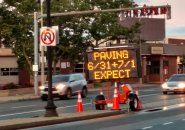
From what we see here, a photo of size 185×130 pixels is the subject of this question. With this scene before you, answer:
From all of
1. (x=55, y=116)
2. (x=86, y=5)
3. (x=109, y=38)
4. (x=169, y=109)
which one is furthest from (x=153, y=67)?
(x=55, y=116)

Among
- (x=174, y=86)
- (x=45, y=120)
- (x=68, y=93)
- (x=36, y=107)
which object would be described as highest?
(x=174, y=86)

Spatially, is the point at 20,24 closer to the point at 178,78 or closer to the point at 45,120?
the point at 178,78

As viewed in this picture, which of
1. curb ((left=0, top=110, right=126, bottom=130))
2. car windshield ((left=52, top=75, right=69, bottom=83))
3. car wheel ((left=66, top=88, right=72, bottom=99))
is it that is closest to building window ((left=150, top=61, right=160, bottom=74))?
car windshield ((left=52, top=75, right=69, bottom=83))

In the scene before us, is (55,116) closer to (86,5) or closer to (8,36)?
(8,36)

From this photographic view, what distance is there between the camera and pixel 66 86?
121 ft

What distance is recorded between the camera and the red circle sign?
21.8 m

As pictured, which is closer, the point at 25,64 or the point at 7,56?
the point at 25,64

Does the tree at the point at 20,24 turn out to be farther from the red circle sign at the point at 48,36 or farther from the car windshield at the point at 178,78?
the red circle sign at the point at 48,36

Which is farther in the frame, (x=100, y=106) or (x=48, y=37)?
(x=100, y=106)

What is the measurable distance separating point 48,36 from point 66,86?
→ 15233mm

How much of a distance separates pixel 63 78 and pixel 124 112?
567 inches

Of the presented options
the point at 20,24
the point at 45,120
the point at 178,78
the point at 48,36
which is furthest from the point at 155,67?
the point at 45,120

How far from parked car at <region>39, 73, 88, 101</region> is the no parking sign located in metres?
14.7

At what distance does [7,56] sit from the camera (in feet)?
192
